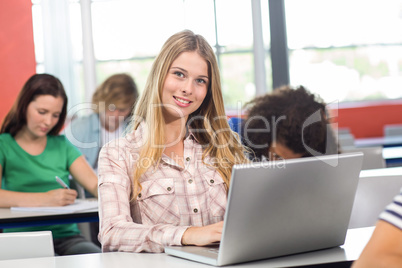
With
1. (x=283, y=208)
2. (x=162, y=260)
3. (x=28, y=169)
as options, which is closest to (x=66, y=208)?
(x=28, y=169)

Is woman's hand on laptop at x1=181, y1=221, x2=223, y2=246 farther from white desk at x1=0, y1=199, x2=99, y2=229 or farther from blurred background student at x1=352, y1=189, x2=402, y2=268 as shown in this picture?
white desk at x1=0, y1=199, x2=99, y2=229

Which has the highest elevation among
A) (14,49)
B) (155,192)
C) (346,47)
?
(14,49)

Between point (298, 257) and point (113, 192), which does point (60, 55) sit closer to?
point (113, 192)

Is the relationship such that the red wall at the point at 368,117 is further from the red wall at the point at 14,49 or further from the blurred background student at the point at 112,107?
the blurred background student at the point at 112,107

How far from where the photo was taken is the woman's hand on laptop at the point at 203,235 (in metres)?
1.43

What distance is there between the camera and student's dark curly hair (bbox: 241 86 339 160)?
2.31m

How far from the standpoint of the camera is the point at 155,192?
183 cm

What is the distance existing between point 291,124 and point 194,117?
0.49m

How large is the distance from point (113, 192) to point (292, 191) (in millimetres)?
630

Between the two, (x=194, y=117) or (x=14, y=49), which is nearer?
(x=194, y=117)

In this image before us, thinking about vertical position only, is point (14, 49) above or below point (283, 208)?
above

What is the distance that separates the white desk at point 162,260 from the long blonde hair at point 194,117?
354 mm

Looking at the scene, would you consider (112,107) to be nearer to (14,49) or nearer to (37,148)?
(37,148)

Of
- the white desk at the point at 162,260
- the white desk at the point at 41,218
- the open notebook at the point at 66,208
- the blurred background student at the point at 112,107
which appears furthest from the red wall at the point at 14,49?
the white desk at the point at 162,260
